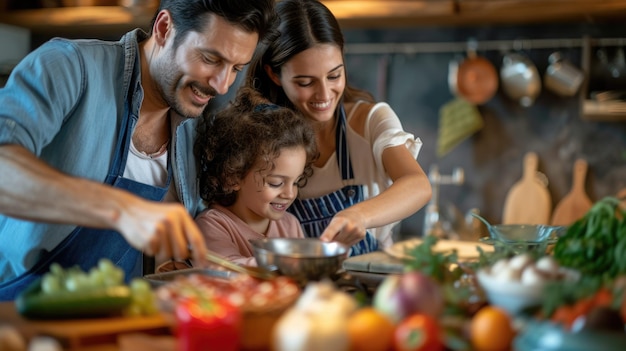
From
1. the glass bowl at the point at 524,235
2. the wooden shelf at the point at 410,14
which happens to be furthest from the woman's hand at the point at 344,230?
the wooden shelf at the point at 410,14

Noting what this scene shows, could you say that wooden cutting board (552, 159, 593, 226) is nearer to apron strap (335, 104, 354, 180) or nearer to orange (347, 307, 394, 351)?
apron strap (335, 104, 354, 180)

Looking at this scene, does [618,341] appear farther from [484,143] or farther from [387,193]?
[484,143]

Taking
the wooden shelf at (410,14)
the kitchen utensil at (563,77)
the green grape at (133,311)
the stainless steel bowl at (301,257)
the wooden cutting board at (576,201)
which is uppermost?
the wooden shelf at (410,14)

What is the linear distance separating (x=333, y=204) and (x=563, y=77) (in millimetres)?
2194

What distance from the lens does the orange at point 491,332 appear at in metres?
1.34

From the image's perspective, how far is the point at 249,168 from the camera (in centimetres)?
263

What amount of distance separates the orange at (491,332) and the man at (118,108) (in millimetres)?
806

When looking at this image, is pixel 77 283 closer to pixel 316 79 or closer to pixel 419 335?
pixel 419 335

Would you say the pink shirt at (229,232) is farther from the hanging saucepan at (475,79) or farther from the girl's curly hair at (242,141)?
the hanging saucepan at (475,79)

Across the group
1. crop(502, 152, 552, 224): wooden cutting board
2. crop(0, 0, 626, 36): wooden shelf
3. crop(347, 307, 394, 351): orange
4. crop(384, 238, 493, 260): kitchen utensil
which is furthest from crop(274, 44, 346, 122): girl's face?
crop(502, 152, 552, 224): wooden cutting board

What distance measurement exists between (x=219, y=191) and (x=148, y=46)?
1.72 feet

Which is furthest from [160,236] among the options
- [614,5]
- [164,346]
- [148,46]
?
[614,5]

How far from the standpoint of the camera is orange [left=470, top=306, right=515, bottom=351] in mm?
1336

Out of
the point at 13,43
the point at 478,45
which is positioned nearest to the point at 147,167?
the point at 478,45
